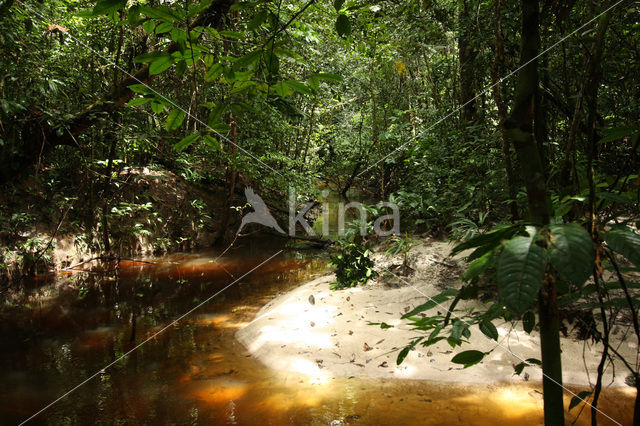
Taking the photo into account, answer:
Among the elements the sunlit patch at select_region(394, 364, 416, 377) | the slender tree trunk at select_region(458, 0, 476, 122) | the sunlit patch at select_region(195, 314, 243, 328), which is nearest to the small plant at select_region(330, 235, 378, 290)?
the sunlit patch at select_region(195, 314, 243, 328)

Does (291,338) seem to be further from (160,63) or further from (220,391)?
(160,63)

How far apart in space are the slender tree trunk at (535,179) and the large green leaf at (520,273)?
5.6 inches

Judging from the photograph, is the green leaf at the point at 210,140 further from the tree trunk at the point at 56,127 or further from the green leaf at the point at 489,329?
the tree trunk at the point at 56,127

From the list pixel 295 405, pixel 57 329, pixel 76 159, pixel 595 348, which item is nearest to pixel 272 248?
pixel 76 159

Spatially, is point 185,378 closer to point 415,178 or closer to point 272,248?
point 415,178

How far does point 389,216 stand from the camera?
17.9ft

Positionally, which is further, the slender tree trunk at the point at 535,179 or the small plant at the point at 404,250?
the small plant at the point at 404,250

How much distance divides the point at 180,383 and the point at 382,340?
1706 millimetres

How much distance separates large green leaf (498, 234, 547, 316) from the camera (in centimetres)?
44

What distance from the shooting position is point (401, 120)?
873 cm

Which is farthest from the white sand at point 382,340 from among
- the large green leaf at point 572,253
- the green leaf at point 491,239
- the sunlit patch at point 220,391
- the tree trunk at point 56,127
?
the tree trunk at point 56,127

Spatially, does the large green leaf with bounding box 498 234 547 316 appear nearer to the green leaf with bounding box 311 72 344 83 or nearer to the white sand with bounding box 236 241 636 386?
the green leaf with bounding box 311 72 344 83

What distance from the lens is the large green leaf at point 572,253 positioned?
0.44 metres

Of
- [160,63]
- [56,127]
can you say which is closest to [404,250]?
[160,63]
